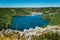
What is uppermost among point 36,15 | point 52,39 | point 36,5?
point 36,5

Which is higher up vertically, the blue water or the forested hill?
the forested hill

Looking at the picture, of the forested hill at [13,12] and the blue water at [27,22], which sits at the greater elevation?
the forested hill at [13,12]

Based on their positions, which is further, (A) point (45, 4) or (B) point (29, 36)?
(A) point (45, 4)

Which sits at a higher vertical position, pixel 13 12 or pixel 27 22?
pixel 13 12

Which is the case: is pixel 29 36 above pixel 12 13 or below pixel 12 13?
below

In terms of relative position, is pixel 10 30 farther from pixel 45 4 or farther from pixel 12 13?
pixel 45 4

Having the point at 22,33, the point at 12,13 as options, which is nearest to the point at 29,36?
the point at 22,33

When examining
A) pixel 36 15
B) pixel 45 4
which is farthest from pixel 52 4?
pixel 36 15
